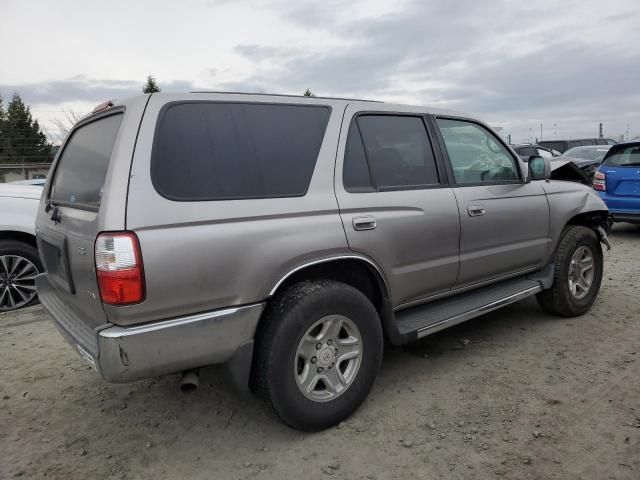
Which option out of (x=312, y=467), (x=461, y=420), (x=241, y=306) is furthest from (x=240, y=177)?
(x=461, y=420)

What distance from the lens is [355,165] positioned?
295 cm

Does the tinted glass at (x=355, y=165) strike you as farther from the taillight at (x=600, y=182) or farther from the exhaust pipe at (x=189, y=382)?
the taillight at (x=600, y=182)

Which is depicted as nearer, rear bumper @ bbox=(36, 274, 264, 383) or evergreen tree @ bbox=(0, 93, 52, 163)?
rear bumper @ bbox=(36, 274, 264, 383)

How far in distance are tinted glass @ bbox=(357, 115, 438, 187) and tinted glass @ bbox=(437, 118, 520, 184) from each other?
0.23 metres

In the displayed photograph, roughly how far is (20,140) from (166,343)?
37812mm

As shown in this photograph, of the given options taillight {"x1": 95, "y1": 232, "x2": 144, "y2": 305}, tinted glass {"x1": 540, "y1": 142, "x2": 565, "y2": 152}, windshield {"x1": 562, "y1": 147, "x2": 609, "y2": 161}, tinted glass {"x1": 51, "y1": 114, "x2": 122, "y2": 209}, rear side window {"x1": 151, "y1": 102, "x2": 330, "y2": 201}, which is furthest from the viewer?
tinted glass {"x1": 540, "y1": 142, "x2": 565, "y2": 152}

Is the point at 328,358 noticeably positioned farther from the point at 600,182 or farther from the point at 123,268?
the point at 600,182

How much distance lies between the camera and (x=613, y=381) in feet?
10.7

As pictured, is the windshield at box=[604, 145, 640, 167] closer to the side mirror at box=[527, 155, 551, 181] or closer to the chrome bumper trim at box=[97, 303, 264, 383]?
the side mirror at box=[527, 155, 551, 181]

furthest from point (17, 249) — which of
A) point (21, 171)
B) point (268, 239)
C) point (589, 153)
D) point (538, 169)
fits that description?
point (21, 171)

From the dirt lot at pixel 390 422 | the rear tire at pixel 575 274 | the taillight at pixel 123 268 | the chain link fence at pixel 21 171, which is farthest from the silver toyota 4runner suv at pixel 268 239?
the chain link fence at pixel 21 171

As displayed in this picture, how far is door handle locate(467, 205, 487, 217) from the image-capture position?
346 cm

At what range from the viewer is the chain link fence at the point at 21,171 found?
21406mm

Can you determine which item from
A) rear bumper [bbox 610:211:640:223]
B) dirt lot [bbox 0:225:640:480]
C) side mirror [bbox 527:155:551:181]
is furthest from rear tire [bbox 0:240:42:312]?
rear bumper [bbox 610:211:640:223]
